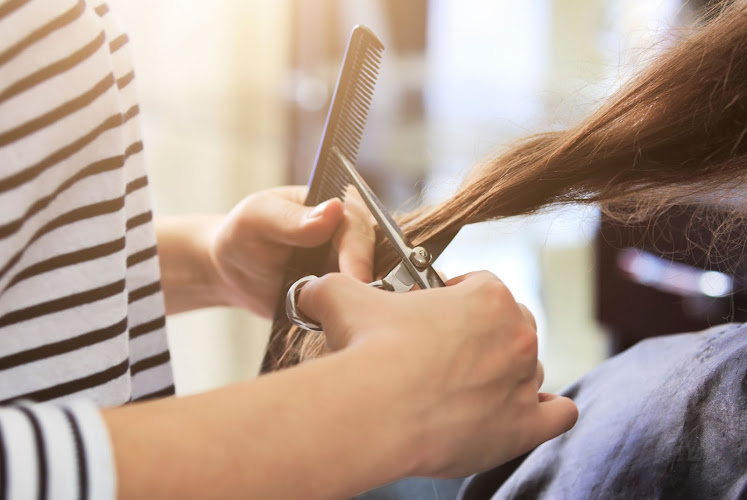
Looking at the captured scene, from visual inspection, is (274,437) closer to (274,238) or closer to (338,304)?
(338,304)

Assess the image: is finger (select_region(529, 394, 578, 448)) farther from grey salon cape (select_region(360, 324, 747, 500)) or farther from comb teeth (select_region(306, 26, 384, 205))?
comb teeth (select_region(306, 26, 384, 205))

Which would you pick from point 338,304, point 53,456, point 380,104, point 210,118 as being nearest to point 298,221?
point 338,304

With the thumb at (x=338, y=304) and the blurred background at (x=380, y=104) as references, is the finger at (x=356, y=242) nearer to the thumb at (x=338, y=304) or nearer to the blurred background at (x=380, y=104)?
the thumb at (x=338, y=304)

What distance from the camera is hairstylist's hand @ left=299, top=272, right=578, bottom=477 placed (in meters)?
0.32

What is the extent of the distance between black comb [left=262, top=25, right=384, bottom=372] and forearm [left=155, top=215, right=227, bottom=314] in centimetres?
11

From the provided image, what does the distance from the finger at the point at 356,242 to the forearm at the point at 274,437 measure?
21 cm

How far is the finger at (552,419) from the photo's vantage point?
0.36m

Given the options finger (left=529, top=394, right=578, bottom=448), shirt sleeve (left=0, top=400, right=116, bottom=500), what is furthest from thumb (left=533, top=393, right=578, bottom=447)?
shirt sleeve (left=0, top=400, right=116, bottom=500)

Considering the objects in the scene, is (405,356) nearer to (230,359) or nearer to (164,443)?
(164,443)

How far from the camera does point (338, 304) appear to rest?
357 mm

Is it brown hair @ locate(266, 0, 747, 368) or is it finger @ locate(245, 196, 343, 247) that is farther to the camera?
finger @ locate(245, 196, 343, 247)

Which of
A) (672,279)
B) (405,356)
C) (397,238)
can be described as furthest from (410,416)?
(672,279)

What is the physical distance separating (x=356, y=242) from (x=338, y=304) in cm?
19

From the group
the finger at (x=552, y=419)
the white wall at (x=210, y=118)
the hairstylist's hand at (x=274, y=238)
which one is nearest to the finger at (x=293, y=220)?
the hairstylist's hand at (x=274, y=238)
